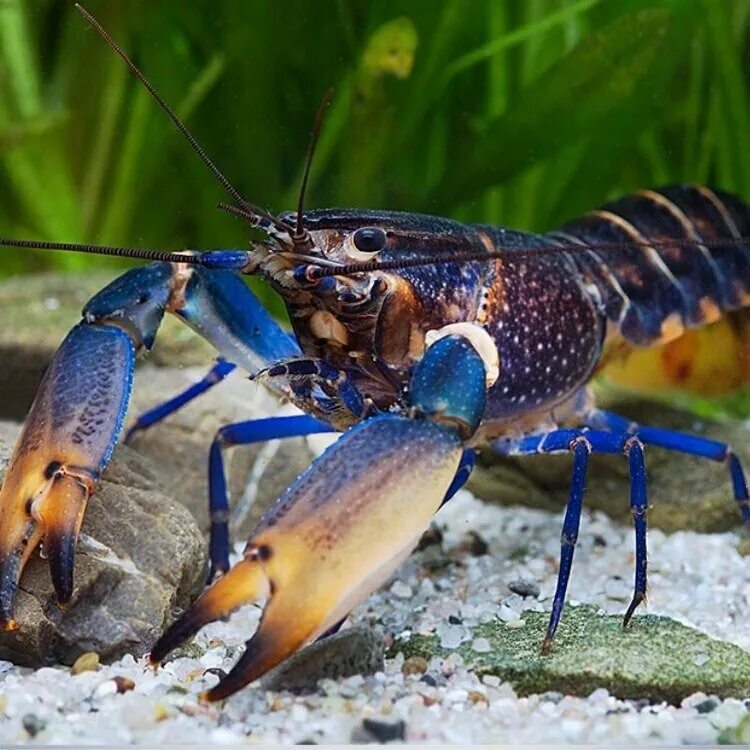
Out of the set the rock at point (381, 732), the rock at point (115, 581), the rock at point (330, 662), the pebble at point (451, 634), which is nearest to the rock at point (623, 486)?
the pebble at point (451, 634)

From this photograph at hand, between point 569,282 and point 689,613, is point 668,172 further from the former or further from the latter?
point 689,613

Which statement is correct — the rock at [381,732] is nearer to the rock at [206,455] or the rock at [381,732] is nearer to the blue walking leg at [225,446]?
the blue walking leg at [225,446]

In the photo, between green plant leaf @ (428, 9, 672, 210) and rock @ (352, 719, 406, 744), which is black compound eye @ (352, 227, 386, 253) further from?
green plant leaf @ (428, 9, 672, 210)

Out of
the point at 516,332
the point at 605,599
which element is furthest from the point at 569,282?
the point at 605,599

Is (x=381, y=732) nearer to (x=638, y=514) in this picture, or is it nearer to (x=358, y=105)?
(x=638, y=514)

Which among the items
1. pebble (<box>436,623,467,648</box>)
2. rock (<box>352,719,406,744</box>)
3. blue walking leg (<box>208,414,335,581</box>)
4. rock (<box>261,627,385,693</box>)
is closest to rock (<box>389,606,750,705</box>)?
pebble (<box>436,623,467,648</box>)

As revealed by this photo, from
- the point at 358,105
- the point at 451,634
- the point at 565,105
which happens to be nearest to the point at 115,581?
the point at 451,634
